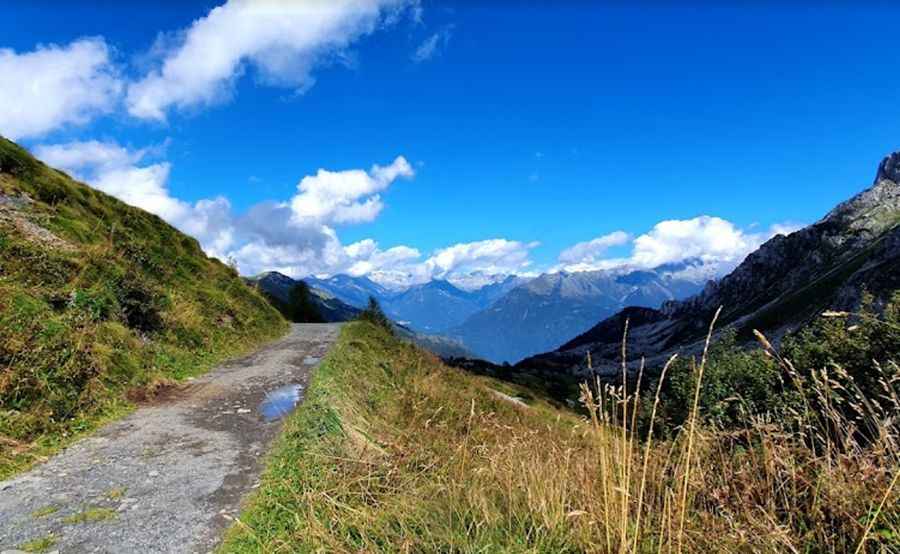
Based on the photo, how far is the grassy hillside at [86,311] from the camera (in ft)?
30.2

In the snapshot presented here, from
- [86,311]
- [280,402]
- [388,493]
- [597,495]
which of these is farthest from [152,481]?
[86,311]

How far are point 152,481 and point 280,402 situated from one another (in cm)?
475

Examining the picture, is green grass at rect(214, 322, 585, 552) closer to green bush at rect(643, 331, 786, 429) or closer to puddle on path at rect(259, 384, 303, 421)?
puddle on path at rect(259, 384, 303, 421)

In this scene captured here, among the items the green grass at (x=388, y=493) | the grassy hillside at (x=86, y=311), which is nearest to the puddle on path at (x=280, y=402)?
the green grass at (x=388, y=493)

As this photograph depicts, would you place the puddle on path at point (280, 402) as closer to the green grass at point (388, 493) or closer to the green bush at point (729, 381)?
the green grass at point (388, 493)

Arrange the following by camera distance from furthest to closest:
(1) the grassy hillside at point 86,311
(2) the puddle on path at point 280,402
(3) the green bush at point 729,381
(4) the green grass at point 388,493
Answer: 1. (3) the green bush at point 729,381
2. (2) the puddle on path at point 280,402
3. (1) the grassy hillside at point 86,311
4. (4) the green grass at point 388,493

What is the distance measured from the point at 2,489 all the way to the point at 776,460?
31.2 feet

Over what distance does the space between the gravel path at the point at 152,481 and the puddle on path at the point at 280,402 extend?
0.04 meters

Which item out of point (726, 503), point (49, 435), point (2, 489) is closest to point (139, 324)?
point (49, 435)

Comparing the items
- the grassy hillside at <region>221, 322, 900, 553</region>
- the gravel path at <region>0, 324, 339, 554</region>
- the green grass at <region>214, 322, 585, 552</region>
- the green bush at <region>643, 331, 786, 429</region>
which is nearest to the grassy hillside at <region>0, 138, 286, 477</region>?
the gravel path at <region>0, 324, 339, 554</region>

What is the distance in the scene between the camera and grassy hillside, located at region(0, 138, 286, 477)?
9211 millimetres

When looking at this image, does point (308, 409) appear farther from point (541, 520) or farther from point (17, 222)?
point (17, 222)

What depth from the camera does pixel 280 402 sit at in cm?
1217

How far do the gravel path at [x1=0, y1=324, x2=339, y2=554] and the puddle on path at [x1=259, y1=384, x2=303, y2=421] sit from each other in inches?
1.8
